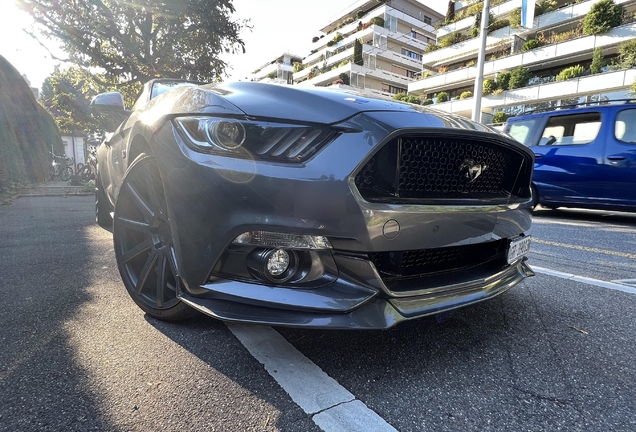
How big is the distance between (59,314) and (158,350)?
0.78m

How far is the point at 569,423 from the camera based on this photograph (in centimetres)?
117

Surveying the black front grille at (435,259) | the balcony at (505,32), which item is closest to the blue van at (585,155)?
the black front grille at (435,259)

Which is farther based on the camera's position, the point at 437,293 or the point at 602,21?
the point at 602,21

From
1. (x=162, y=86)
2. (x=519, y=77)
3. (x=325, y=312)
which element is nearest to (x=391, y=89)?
(x=519, y=77)

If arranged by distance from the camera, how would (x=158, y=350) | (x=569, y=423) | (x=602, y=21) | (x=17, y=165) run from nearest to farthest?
(x=569, y=423)
(x=158, y=350)
(x=17, y=165)
(x=602, y=21)

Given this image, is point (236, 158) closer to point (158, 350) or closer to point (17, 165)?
point (158, 350)

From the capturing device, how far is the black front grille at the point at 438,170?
1451 millimetres

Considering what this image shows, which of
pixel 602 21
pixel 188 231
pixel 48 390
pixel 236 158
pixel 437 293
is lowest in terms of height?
pixel 48 390

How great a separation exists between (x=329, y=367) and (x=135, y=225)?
1.30 meters

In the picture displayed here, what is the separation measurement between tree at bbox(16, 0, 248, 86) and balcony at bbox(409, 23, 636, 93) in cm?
2073

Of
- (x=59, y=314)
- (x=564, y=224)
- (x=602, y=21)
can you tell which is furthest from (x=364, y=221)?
(x=602, y=21)

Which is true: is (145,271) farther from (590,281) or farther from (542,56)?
(542,56)

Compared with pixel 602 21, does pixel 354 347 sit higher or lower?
lower

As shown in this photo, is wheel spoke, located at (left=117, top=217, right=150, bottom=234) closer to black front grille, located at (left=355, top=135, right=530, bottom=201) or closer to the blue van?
black front grille, located at (left=355, top=135, right=530, bottom=201)
